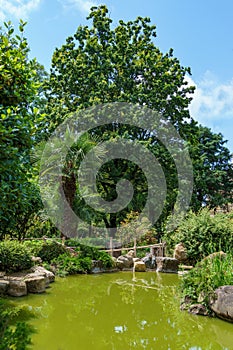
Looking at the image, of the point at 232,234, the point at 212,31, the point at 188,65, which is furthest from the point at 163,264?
the point at 188,65

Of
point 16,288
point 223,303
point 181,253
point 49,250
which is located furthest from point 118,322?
point 181,253

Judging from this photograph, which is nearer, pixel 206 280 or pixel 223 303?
pixel 223 303

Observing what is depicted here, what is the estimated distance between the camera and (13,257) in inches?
290

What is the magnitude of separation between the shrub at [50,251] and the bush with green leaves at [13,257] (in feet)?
8.09

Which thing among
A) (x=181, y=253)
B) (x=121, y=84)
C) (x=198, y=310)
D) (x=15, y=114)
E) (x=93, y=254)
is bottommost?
(x=198, y=310)

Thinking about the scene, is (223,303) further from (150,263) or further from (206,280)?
(150,263)

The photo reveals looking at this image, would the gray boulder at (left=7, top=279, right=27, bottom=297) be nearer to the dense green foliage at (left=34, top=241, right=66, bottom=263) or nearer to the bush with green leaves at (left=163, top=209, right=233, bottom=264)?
the dense green foliage at (left=34, top=241, right=66, bottom=263)

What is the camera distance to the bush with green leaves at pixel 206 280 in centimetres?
548

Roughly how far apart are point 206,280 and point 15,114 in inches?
157

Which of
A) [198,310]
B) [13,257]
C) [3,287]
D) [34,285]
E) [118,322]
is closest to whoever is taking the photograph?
[118,322]

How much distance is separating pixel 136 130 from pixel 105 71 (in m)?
3.15

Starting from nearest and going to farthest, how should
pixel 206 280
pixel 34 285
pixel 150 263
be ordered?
pixel 206 280 → pixel 34 285 → pixel 150 263

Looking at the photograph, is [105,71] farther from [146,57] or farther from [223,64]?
[223,64]

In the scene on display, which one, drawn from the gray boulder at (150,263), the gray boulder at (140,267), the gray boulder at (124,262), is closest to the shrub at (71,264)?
the gray boulder at (124,262)
